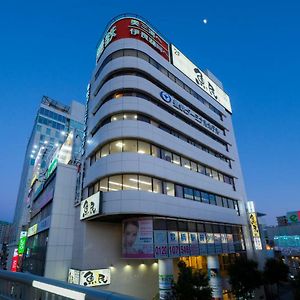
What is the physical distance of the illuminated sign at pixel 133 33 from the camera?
99.2 feet

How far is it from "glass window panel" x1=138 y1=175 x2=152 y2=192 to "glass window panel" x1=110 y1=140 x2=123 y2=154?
3.73 metres

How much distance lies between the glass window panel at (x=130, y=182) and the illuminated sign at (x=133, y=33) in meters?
18.5

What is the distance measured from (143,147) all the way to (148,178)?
339cm

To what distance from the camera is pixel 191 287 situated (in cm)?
1916

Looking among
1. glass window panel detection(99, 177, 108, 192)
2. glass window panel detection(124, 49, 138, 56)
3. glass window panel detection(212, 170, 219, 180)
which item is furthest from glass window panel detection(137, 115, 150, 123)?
glass window panel detection(212, 170, 219, 180)

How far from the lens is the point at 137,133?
24344 mm

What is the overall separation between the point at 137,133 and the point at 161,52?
15.5 m

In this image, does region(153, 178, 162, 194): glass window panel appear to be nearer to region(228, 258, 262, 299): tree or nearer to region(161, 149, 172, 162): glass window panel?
region(161, 149, 172, 162): glass window panel

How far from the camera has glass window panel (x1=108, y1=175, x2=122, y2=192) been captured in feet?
74.4

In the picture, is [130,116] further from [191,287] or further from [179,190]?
[191,287]

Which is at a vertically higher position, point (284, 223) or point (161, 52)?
point (161, 52)

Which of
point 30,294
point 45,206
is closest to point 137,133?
point 45,206

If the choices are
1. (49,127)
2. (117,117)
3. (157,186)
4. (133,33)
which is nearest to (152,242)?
(157,186)

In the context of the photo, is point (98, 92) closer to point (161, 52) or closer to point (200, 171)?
point (161, 52)
